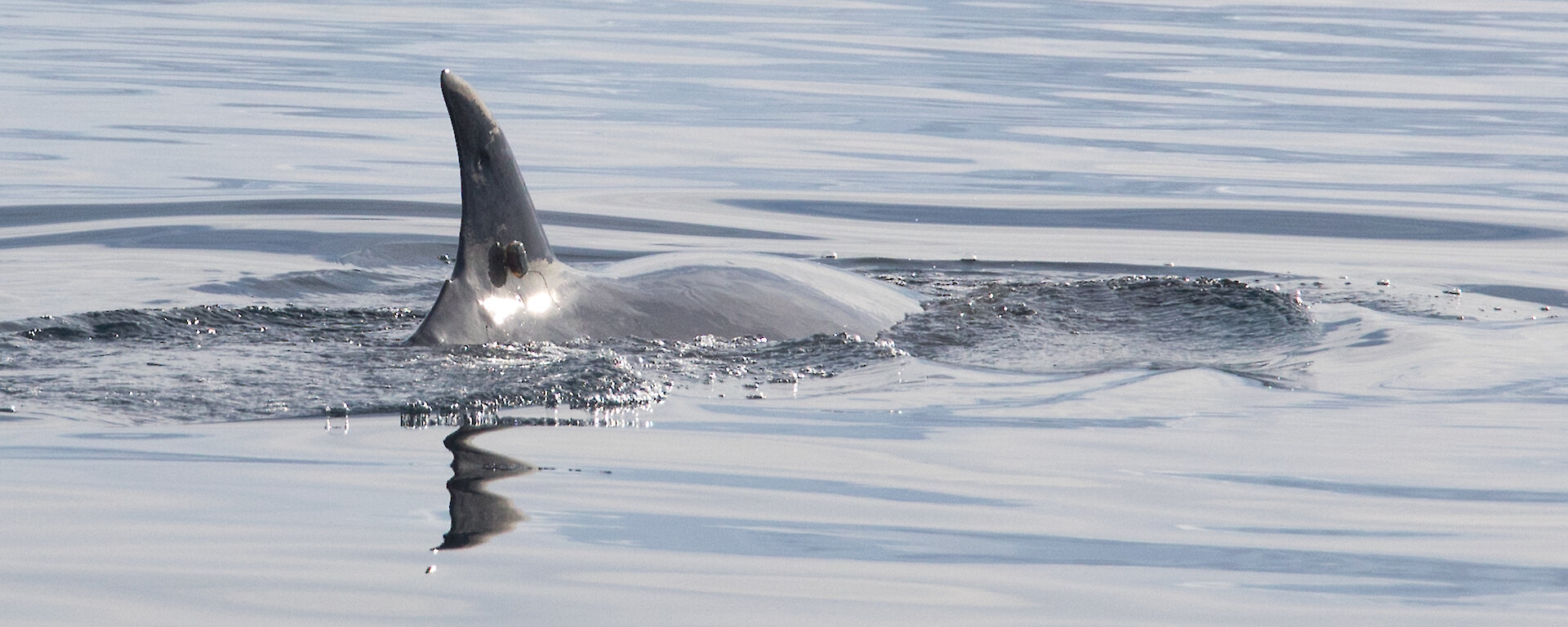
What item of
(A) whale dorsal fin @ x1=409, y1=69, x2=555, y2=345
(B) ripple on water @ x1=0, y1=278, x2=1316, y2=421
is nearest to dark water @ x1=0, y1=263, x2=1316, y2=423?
(B) ripple on water @ x1=0, y1=278, x2=1316, y2=421

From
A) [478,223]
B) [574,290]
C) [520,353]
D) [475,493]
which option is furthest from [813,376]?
[475,493]

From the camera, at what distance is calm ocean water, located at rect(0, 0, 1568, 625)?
474 cm

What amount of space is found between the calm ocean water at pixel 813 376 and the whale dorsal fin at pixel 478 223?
185mm

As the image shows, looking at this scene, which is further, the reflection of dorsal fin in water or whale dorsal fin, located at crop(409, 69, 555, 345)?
whale dorsal fin, located at crop(409, 69, 555, 345)

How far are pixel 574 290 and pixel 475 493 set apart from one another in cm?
218

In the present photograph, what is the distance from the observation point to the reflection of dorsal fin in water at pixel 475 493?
4.98m

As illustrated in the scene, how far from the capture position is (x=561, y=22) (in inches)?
1293

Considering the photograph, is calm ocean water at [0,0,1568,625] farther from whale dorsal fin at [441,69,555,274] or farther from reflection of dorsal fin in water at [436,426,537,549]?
whale dorsal fin at [441,69,555,274]

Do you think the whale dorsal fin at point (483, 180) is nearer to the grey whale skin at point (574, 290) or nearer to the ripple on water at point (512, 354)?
the grey whale skin at point (574, 290)

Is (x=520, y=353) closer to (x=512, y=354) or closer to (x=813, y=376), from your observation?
(x=512, y=354)

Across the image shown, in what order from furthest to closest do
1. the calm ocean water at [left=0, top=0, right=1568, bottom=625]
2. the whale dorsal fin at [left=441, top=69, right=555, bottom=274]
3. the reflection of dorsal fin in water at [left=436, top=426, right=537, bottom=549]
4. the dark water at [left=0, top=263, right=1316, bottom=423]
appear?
the whale dorsal fin at [left=441, top=69, right=555, bottom=274]
the dark water at [left=0, top=263, right=1316, bottom=423]
the reflection of dorsal fin in water at [left=436, top=426, right=537, bottom=549]
the calm ocean water at [left=0, top=0, right=1568, bottom=625]

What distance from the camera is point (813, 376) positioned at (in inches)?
290

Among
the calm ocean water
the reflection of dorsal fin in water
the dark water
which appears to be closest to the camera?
the calm ocean water

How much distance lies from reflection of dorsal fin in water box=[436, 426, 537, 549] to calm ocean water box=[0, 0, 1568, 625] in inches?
0.9
